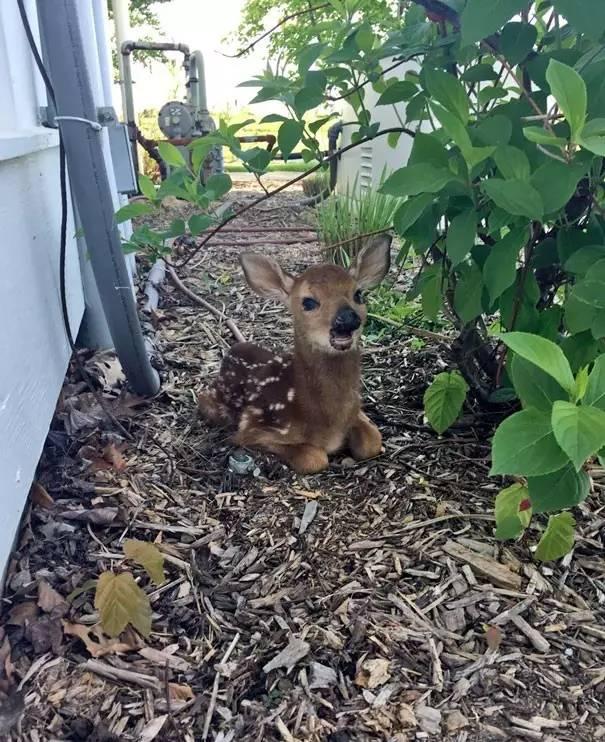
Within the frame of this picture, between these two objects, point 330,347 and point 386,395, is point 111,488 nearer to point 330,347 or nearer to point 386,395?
point 330,347

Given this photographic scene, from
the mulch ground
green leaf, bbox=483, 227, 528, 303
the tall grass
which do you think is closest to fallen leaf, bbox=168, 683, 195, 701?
the mulch ground

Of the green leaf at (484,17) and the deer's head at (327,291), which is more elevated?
the green leaf at (484,17)

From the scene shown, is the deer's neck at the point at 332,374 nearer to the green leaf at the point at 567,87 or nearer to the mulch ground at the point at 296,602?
the mulch ground at the point at 296,602

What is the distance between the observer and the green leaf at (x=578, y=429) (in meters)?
1.20

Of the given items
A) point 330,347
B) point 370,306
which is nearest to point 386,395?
point 330,347

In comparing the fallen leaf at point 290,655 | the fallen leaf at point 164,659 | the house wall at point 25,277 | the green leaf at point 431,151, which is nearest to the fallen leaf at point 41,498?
the house wall at point 25,277

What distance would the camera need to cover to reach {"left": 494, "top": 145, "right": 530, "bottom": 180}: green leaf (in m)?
1.56

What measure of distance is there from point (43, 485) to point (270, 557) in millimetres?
833

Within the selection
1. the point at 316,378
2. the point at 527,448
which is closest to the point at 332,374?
the point at 316,378

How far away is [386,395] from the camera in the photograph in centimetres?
318

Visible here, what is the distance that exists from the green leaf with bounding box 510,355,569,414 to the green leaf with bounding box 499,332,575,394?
123 millimetres

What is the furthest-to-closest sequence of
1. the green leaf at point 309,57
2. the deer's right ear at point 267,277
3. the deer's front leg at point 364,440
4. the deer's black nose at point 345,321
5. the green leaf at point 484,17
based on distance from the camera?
the deer's right ear at point 267,277, the deer's front leg at point 364,440, the deer's black nose at point 345,321, the green leaf at point 309,57, the green leaf at point 484,17

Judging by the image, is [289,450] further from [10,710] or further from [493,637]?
[10,710]

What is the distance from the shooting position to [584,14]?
1.40 metres
